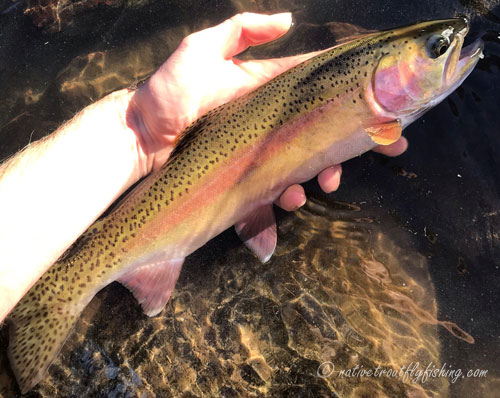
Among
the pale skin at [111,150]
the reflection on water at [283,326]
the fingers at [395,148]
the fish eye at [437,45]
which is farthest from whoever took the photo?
the fingers at [395,148]

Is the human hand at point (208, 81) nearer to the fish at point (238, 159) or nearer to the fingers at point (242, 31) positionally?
the fingers at point (242, 31)

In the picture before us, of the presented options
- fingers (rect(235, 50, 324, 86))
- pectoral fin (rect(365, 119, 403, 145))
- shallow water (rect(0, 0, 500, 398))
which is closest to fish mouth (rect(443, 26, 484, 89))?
pectoral fin (rect(365, 119, 403, 145))

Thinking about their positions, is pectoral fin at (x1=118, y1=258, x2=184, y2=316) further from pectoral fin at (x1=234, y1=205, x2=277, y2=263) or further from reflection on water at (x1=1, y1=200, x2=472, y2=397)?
pectoral fin at (x1=234, y1=205, x2=277, y2=263)

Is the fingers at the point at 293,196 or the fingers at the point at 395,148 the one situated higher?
the fingers at the point at 293,196

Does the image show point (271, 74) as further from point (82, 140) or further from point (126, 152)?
point (82, 140)

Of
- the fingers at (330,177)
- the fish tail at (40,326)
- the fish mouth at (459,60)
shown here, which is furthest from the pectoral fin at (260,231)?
the fish mouth at (459,60)

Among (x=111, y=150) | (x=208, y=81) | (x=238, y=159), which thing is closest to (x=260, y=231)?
(x=238, y=159)

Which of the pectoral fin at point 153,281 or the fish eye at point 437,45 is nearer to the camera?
the fish eye at point 437,45
